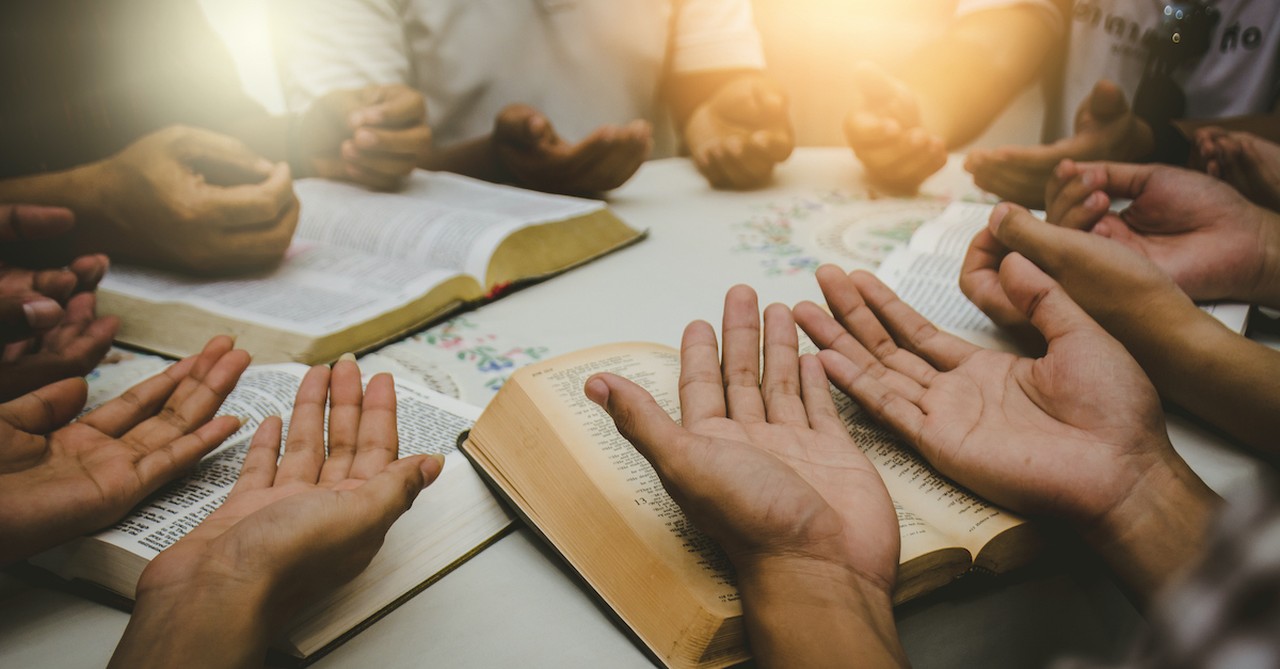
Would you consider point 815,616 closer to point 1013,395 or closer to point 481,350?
point 1013,395

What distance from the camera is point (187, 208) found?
0.72 metres

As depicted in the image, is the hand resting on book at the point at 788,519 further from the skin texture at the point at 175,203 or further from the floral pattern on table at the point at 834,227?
the skin texture at the point at 175,203

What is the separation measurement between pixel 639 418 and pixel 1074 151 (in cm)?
97

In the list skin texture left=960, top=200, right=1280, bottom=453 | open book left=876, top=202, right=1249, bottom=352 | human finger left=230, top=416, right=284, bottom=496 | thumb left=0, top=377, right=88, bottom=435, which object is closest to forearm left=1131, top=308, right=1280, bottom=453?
skin texture left=960, top=200, right=1280, bottom=453

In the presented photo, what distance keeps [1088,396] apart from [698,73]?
125 cm

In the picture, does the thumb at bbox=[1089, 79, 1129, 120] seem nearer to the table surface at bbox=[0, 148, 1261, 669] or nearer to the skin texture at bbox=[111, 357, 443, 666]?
the table surface at bbox=[0, 148, 1261, 669]

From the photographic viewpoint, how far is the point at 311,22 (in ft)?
3.86

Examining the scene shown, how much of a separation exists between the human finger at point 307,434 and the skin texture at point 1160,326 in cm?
56

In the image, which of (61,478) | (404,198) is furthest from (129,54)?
(61,478)

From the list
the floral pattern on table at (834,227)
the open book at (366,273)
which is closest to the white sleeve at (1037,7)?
the floral pattern on table at (834,227)

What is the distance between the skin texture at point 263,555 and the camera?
31cm

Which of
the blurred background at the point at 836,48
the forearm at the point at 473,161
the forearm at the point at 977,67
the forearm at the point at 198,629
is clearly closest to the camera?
the forearm at the point at 198,629

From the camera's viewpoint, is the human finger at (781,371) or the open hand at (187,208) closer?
the human finger at (781,371)

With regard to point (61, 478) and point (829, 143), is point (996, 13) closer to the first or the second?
point (829, 143)
